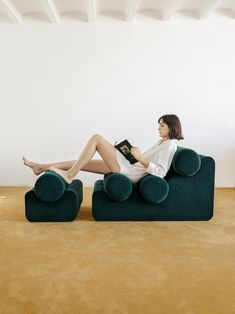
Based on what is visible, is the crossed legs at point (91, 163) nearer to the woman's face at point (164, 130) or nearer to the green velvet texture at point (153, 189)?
the green velvet texture at point (153, 189)

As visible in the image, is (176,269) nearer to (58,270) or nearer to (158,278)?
(158,278)

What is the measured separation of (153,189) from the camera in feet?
10.1

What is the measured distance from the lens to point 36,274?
6.90 feet

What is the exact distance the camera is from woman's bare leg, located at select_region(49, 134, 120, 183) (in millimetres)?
3287

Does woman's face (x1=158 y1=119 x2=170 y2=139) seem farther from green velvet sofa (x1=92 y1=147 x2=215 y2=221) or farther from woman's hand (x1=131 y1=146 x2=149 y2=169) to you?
woman's hand (x1=131 y1=146 x2=149 y2=169)

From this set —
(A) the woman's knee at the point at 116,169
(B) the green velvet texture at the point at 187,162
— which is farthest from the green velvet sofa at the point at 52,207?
(B) the green velvet texture at the point at 187,162

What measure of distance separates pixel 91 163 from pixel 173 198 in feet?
3.06

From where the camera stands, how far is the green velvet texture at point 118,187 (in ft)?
10.1

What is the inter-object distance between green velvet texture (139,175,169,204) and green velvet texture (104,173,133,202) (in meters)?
0.12

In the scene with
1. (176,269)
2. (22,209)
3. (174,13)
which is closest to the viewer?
(176,269)

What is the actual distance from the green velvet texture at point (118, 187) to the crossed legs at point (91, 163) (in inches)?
9.0

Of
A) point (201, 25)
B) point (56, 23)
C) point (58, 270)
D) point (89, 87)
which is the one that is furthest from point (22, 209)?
point (201, 25)

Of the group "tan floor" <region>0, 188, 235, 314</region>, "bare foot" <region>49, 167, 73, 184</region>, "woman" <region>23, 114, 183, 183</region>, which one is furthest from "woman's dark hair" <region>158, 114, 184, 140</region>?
"bare foot" <region>49, 167, 73, 184</region>

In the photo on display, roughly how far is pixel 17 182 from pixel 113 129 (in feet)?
5.38
